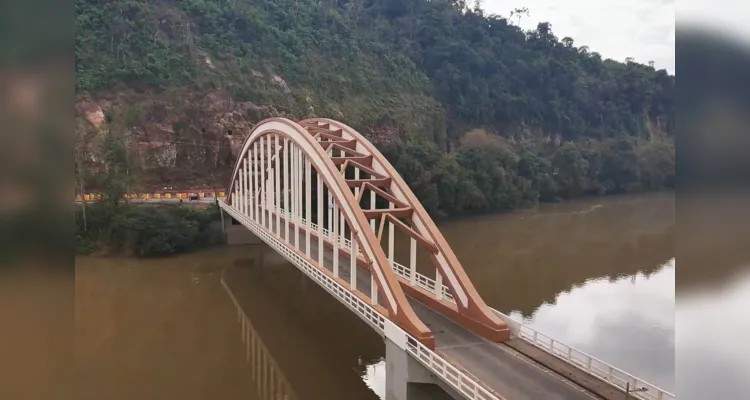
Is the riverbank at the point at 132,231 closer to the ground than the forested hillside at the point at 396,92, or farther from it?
closer to the ground

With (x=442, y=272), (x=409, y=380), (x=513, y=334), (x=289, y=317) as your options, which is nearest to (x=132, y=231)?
Answer: (x=289, y=317)

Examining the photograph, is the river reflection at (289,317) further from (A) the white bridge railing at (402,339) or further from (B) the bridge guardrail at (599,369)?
(B) the bridge guardrail at (599,369)

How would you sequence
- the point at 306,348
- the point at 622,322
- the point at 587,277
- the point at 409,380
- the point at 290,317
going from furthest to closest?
the point at 587,277
the point at 290,317
the point at 622,322
the point at 306,348
the point at 409,380

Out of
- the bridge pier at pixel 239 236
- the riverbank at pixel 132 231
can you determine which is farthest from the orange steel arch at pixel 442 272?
the riverbank at pixel 132 231

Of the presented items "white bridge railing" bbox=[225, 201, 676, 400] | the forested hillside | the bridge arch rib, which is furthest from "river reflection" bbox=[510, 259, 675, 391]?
the forested hillside

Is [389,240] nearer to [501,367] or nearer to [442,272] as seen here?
[442,272]

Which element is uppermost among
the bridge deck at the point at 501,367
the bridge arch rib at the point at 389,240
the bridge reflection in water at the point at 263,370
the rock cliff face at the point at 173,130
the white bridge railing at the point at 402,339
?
the rock cliff face at the point at 173,130
